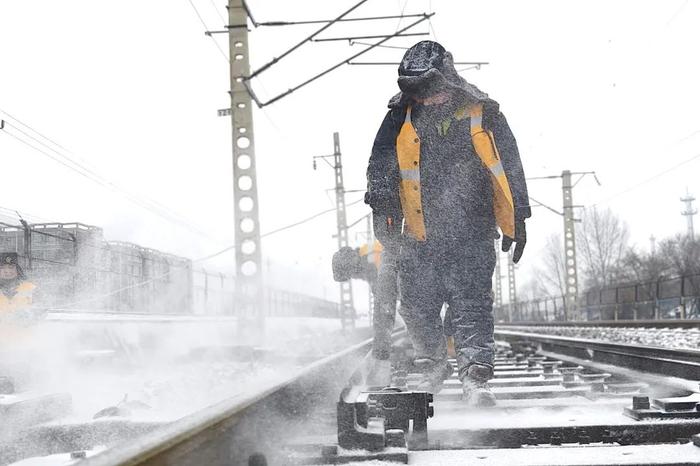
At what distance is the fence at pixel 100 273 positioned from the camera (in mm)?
9656

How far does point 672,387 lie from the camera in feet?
11.9

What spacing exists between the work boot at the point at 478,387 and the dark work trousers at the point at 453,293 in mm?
32

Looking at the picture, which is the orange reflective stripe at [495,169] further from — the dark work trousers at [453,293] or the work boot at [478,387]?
the work boot at [478,387]

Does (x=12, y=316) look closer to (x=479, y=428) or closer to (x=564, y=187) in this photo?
(x=479, y=428)

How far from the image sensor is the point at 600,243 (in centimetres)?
6856

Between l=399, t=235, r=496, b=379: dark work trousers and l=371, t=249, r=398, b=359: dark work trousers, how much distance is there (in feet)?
3.03

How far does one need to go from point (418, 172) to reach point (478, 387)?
1020 millimetres

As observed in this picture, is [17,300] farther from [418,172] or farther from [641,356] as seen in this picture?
[641,356]

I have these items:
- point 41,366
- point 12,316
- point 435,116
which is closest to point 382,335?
point 435,116

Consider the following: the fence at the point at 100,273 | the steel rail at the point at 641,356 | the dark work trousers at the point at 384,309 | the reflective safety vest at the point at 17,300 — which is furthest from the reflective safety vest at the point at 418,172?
the fence at the point at 100,273

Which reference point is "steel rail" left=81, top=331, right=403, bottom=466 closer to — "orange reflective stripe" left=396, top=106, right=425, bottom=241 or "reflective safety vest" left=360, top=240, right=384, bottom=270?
"orange reflective stripe" left=396, top=106, right=425, bottom=241

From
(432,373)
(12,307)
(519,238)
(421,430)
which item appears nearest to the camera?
(421,430)

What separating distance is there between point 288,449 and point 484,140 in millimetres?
1704

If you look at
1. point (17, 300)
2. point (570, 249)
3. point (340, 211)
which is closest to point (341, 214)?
point (340, 211)
